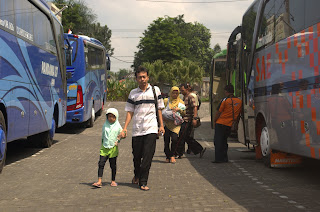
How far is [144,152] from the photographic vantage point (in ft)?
28.3

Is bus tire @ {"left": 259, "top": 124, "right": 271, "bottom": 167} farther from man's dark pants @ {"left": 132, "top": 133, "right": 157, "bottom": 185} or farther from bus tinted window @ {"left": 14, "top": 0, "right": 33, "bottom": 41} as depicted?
bus tinted window @ {"left": 14, "top": 0, "right": 33, "bottom": 41}

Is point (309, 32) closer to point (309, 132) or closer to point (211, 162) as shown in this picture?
point (309, 132)

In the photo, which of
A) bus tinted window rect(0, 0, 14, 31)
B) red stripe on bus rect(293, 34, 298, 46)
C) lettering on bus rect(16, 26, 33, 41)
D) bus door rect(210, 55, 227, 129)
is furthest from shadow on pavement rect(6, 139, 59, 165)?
bus door rect(210, 55, 227, 129)

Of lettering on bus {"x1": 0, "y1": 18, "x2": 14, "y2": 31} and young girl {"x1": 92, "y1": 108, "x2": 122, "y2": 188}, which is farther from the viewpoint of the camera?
lettering on bus {"x1": 0, "y1": 18, "x2": 14, "y2": 31}

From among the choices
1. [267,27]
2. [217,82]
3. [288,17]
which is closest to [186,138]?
[267,27]

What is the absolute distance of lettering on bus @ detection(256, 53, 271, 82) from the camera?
11.0 metres

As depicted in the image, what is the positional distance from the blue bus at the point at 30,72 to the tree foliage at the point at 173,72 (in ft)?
193

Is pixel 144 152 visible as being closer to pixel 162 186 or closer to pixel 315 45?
pixel 162 186

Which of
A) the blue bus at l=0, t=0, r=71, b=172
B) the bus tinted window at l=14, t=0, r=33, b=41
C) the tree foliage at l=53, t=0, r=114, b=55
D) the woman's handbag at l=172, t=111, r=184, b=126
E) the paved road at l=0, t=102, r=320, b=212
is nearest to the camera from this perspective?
the paved road at l=0, t=102, r=320, b=212

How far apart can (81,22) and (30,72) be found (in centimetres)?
6145

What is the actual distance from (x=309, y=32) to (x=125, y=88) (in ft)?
130

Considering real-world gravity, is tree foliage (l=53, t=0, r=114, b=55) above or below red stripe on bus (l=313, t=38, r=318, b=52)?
above

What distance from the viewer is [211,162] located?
40.9ft

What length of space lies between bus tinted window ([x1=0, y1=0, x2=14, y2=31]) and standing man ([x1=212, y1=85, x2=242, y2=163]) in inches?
191
